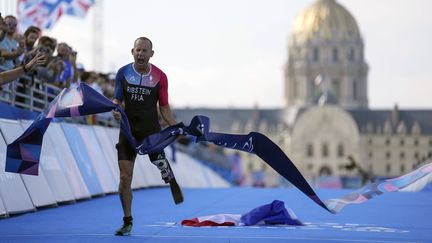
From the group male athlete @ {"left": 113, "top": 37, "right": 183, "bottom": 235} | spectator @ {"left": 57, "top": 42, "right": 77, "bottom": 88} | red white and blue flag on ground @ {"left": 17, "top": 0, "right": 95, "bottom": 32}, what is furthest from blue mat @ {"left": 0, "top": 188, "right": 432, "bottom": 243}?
red white and blue flag on ground @ {"left": 17, "top": 0, "right": 95, "bottom": 32}

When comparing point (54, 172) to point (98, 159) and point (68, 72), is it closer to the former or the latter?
point (68, 72)

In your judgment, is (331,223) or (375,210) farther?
(375,210)

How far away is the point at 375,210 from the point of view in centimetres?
1662

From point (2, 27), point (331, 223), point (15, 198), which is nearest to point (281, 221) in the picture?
point (331, 223)

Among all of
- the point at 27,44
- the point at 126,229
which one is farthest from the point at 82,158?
the point at 126,229

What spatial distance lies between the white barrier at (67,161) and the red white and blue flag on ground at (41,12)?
621 centimetres

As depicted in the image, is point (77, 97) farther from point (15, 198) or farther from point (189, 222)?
point (15, 198)

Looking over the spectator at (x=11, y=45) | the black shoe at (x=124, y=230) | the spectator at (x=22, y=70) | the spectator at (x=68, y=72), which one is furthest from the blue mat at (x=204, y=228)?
the spectator at (x=68, y=72)

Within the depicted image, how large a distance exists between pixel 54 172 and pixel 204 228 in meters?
5.10

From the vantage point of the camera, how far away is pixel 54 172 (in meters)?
17.0

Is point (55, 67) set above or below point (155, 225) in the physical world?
above

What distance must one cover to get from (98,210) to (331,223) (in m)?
3.75

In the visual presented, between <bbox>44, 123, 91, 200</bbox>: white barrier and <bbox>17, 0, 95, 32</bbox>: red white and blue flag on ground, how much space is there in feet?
20.4

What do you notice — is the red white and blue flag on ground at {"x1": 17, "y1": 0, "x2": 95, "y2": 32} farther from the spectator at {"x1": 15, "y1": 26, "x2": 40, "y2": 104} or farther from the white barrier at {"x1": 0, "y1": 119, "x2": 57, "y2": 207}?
the white barrier at {"x1": 0, "y1": 119, "x2": 57, "y2": 207}
